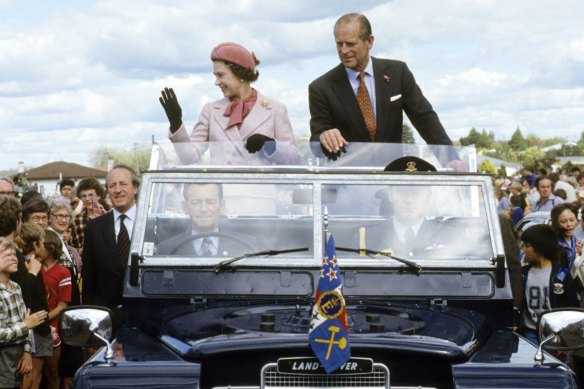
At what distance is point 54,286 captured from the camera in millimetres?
9273

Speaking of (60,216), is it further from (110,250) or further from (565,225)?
(565,225)

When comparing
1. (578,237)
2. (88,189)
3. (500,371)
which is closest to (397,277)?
(500,371)

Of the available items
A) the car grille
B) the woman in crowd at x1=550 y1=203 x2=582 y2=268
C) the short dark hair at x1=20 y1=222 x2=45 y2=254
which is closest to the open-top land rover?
the car grille

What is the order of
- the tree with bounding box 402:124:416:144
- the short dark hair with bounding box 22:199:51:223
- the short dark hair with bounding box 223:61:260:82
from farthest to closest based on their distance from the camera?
the short dark hair with bounding box 22:199:51:223, the tree with bounding box 402:124:416:144, the short dark hair with bounding box 223:61:260:82

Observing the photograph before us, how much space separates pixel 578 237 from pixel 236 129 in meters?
6.36

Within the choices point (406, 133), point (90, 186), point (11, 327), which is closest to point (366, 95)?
point (406, 133)

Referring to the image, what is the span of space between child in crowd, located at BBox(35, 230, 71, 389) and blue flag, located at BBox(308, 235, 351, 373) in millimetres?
4840

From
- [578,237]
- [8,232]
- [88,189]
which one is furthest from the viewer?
[88,189]

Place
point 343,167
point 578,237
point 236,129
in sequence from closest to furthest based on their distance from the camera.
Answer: point 343,167 → point 236,129 → point 578,237

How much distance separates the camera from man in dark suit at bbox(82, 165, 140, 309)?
7.61m

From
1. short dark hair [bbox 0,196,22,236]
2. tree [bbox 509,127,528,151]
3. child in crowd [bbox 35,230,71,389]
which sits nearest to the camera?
short dark hair [bbox 0,196,22,236]

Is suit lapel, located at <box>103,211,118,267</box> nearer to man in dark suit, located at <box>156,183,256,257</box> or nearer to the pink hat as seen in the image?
the pink hat

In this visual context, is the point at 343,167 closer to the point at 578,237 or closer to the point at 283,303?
the point at 283,303

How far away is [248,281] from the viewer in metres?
5.68
